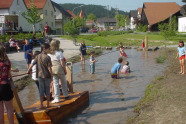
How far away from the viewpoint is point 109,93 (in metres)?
9.64

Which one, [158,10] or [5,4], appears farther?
[158,10]

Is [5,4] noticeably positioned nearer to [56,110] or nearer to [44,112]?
[56,110]

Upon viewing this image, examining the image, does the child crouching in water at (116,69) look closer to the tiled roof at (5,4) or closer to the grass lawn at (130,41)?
the grass lawn at (130,41)

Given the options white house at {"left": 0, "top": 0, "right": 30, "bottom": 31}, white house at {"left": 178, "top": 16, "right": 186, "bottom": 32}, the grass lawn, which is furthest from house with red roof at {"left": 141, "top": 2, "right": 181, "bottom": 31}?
white house at {"left": 0, "top": 0, "right": 30, "bottom": 31}

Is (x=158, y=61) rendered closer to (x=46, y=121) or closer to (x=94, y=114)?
(x=94, y=114)

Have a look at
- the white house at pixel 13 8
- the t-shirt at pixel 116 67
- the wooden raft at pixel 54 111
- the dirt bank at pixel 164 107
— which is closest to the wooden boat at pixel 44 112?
the wooden raft at pixel 54 111

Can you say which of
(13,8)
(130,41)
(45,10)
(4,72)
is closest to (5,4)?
(13,8)

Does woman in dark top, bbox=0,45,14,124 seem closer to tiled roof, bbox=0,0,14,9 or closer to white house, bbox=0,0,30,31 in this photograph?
white house, bbox=0,0,30,31

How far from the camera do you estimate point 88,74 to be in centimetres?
1357

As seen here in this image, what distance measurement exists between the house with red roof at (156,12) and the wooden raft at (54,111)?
211 feet

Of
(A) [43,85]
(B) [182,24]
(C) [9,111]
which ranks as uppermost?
(B) [182,24]

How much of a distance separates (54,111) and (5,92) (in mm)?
1490

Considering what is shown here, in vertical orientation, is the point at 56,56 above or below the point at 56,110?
above

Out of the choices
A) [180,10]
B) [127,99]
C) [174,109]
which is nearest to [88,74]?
[127,99]
